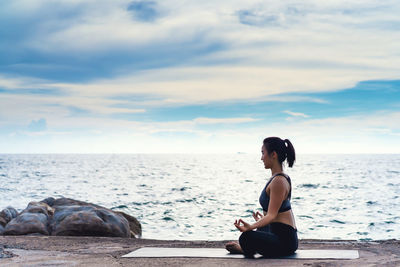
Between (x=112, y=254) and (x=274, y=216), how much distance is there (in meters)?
2.79

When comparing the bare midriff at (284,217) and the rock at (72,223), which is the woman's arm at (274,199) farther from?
the rock at (72,223)

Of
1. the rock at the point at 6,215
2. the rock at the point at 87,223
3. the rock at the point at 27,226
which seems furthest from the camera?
the rock at the point at 6,215

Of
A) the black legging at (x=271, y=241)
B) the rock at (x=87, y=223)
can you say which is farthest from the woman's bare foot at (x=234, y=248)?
the rock at (x=87, y=223)

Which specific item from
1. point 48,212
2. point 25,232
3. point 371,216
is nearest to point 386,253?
point 25,232

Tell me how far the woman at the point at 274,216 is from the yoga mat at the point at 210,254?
0.67ft

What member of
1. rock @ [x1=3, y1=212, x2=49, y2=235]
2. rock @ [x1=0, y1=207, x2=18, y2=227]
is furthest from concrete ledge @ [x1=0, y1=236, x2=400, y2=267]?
rock @ [x1=0, y1=207, x2=18, y2=227]

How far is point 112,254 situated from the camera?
746 centimetres

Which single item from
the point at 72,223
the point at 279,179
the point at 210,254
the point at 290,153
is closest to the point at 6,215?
the point at 72,223

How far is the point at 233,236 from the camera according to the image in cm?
1555

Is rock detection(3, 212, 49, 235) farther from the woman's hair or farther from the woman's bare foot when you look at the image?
the woman's hair

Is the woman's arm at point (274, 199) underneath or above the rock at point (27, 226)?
above

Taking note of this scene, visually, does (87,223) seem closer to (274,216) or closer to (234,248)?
(234,248)

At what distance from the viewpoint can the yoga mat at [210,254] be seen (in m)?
6.75

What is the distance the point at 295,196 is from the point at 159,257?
22.6 m
